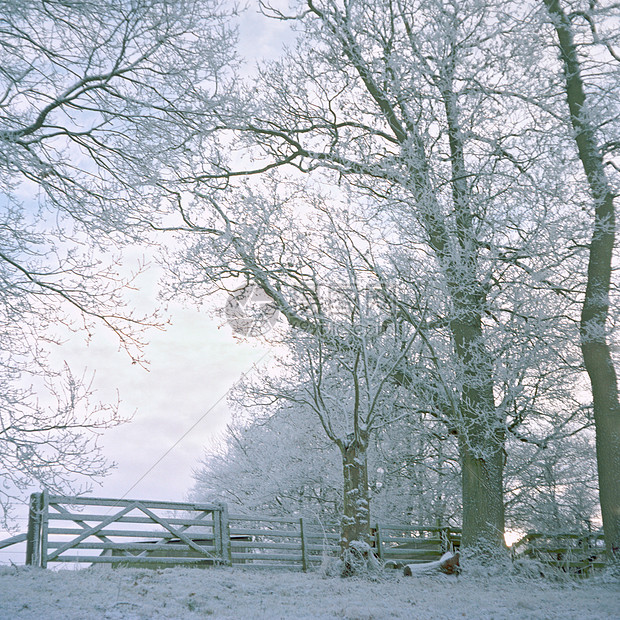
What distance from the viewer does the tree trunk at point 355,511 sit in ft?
28.9

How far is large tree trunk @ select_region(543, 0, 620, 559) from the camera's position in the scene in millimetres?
9398

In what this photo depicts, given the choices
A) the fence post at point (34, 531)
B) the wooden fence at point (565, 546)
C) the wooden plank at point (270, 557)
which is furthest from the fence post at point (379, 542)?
the fence post at point (34, 531)

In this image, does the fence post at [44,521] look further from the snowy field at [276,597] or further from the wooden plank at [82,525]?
the snowy field at [276,597]

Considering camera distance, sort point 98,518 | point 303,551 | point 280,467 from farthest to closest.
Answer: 1. point 280,467
2. point 303,551
3. point 98,518

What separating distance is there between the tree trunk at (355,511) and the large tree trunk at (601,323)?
3.78 metres

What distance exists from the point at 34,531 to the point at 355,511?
465cm

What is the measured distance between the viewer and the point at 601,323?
32.4 feet

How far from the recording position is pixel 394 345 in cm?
1082

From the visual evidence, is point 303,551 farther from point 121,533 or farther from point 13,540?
point 13,540

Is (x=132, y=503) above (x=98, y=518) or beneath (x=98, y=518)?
above

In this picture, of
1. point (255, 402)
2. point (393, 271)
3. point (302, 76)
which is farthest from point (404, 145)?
point (255, 402)

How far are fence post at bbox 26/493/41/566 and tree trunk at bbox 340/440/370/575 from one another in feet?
14.2

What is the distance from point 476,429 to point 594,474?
5.52 meters

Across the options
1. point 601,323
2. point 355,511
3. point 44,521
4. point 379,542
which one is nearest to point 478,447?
point 355,511
